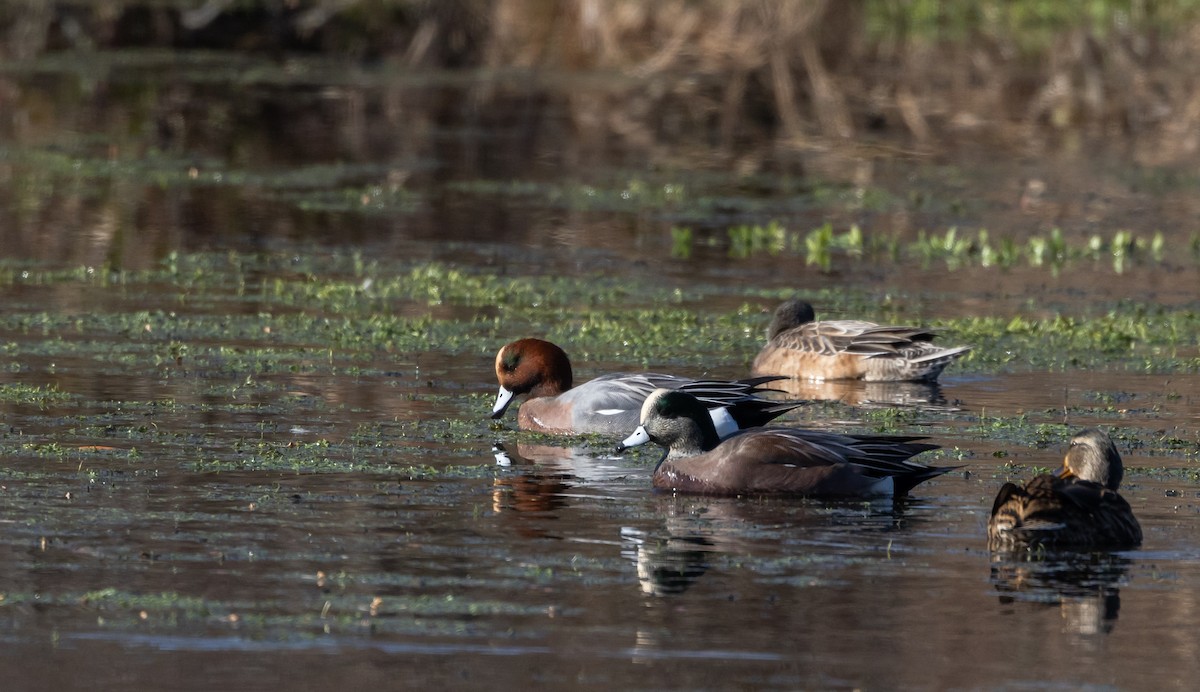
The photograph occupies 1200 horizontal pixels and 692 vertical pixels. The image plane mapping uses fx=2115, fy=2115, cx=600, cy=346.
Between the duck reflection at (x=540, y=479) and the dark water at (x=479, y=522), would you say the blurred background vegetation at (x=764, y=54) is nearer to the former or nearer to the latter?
the dark water at (x=479, y=522)

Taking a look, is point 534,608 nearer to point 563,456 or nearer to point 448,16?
point 563,456

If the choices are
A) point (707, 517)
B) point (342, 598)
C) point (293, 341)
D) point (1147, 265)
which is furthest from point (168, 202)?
point (342, 598)

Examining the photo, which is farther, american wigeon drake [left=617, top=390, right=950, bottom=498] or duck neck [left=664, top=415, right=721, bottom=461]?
duck neck [left=664, top=415, right=721, bottom=461]

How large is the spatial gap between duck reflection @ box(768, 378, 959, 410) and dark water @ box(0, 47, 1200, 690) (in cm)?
6

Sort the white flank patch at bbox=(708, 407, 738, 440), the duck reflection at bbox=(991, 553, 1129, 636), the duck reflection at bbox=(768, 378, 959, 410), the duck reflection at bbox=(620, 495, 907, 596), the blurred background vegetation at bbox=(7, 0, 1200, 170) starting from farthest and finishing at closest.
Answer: the blurred background vegetation at bbox=(7, 0, 1200, 170) → the duck reflection at bbox=(768, 378, 959, 410) → the white flank patch at bbox=(708, 407, 738, 440) → the duck reflection at bbox=(620, 495, 907, 596) → the duck reflection at bbox=(991, 553, 1129, 636)

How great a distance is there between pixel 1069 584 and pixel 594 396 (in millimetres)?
3662

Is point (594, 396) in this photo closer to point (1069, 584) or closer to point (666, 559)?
point (666, 559)

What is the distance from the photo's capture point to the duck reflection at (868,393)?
11812mm

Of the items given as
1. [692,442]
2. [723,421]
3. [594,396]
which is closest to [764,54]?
[594,396]

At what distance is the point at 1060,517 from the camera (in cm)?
790

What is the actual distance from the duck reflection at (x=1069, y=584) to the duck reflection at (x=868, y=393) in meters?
3.66

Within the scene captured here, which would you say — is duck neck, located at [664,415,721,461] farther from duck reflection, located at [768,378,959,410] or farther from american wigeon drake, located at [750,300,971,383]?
american wigeon drake, located at [750,300,971,383]

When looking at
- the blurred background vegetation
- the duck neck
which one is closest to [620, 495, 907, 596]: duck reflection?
the duck neck

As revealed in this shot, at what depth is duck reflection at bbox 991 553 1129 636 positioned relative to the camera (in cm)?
698
